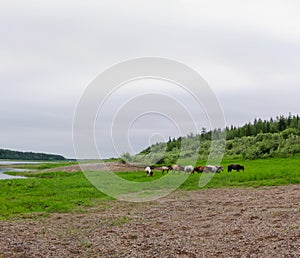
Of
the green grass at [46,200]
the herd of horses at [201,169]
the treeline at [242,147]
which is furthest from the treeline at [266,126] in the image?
the green grass at [46,200]

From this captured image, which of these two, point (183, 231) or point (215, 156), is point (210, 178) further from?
point (215, 156)

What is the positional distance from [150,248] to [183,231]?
2.35 m

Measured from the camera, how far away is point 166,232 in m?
13.4

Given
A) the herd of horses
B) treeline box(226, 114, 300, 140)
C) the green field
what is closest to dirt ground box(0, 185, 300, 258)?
the green field

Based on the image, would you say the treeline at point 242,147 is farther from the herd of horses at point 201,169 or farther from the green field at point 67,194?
the green field at point 67,194

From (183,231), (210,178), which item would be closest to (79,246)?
(183,231)

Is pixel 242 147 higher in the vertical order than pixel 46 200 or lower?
higher

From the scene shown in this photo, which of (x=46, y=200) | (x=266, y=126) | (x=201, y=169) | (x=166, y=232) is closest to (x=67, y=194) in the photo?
(x=46, y=200)

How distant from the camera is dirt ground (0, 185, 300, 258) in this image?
10758 mm

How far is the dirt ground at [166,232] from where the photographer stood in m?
10.8

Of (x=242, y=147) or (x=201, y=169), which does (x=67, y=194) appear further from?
(x=242, y=147)

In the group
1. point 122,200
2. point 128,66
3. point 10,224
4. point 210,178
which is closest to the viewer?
point 10,224

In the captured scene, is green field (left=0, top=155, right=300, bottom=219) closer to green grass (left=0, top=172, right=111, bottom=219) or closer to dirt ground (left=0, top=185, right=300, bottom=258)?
green grass (left=0, top=172, right=111, bottom=219)

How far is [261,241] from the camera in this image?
11102mm
